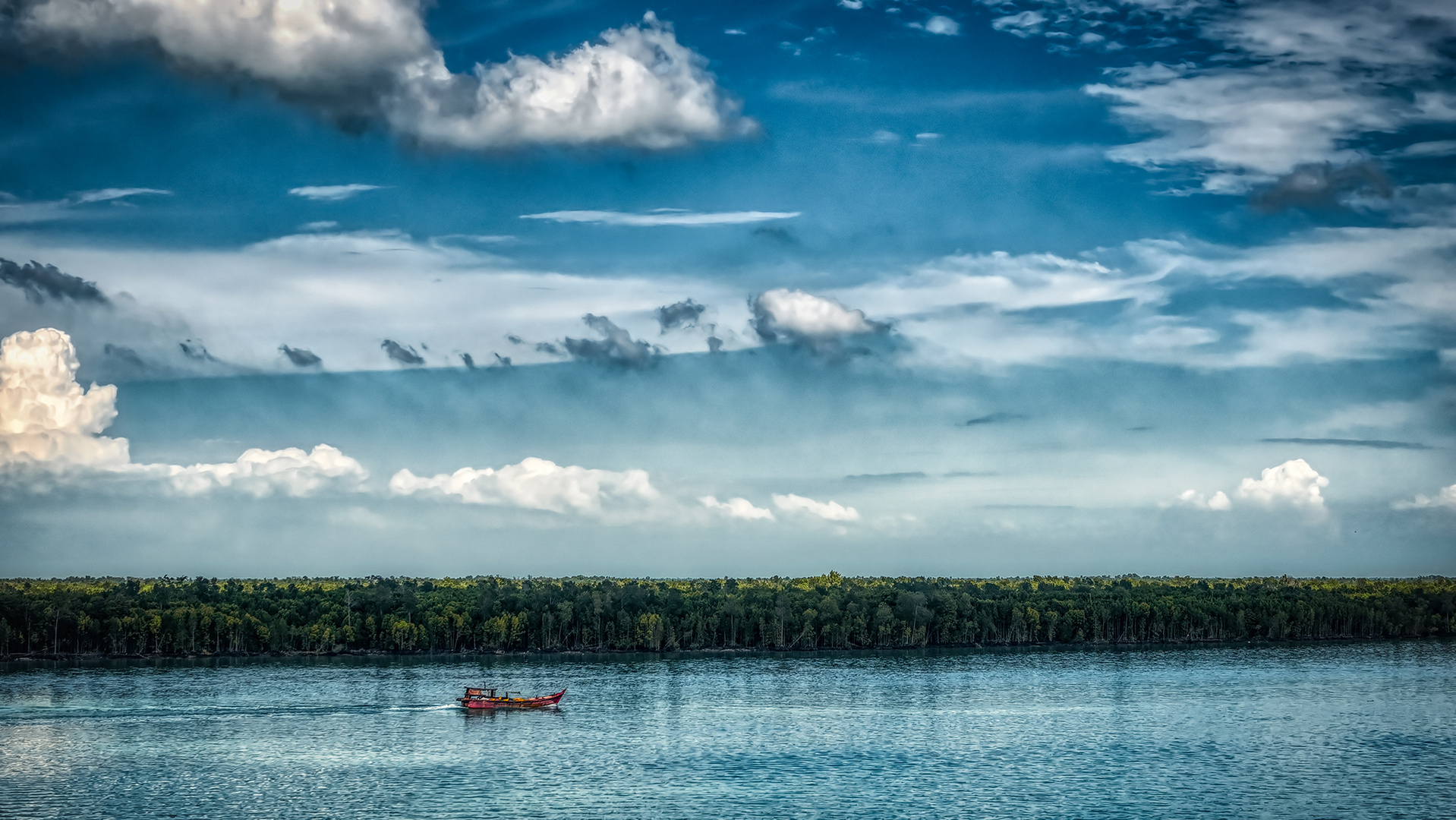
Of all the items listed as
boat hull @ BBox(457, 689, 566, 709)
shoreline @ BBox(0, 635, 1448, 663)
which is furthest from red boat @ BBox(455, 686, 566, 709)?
shoreline @ BBox(0, 635, 1448, 663)

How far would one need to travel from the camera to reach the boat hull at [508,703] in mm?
83938

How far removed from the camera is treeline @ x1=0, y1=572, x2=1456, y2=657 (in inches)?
4948

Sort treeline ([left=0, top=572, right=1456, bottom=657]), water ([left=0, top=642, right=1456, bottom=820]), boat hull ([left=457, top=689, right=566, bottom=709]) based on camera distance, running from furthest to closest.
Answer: treeline ([left=0, top=572, right=1456, bottom=657]) → boat hull ([left=457, top=689, right=566, bottom=709]) → water ([left=0, top=642, right=1456, bottom=820])

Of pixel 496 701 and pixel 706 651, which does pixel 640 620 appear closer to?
pixel 706 651

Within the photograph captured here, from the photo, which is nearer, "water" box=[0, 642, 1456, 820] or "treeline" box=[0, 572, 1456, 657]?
"water" box=[0, 642, 1456, 820]

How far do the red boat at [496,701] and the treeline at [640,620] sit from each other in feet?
154

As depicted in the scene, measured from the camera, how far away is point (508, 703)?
84.8 m

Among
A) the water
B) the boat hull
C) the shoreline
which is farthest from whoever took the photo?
the shoreline

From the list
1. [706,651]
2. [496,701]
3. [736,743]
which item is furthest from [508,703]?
[706,651]

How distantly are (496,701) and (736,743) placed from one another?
839 inches

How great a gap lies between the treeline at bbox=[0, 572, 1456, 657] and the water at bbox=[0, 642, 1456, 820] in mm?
11465

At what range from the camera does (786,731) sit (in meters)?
74.4

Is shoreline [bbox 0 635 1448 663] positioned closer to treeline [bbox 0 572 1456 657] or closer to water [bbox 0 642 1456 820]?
treeline [bbox 0 572 1456 657]

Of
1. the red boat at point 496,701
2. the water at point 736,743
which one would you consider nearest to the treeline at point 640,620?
the water at point 736,743
